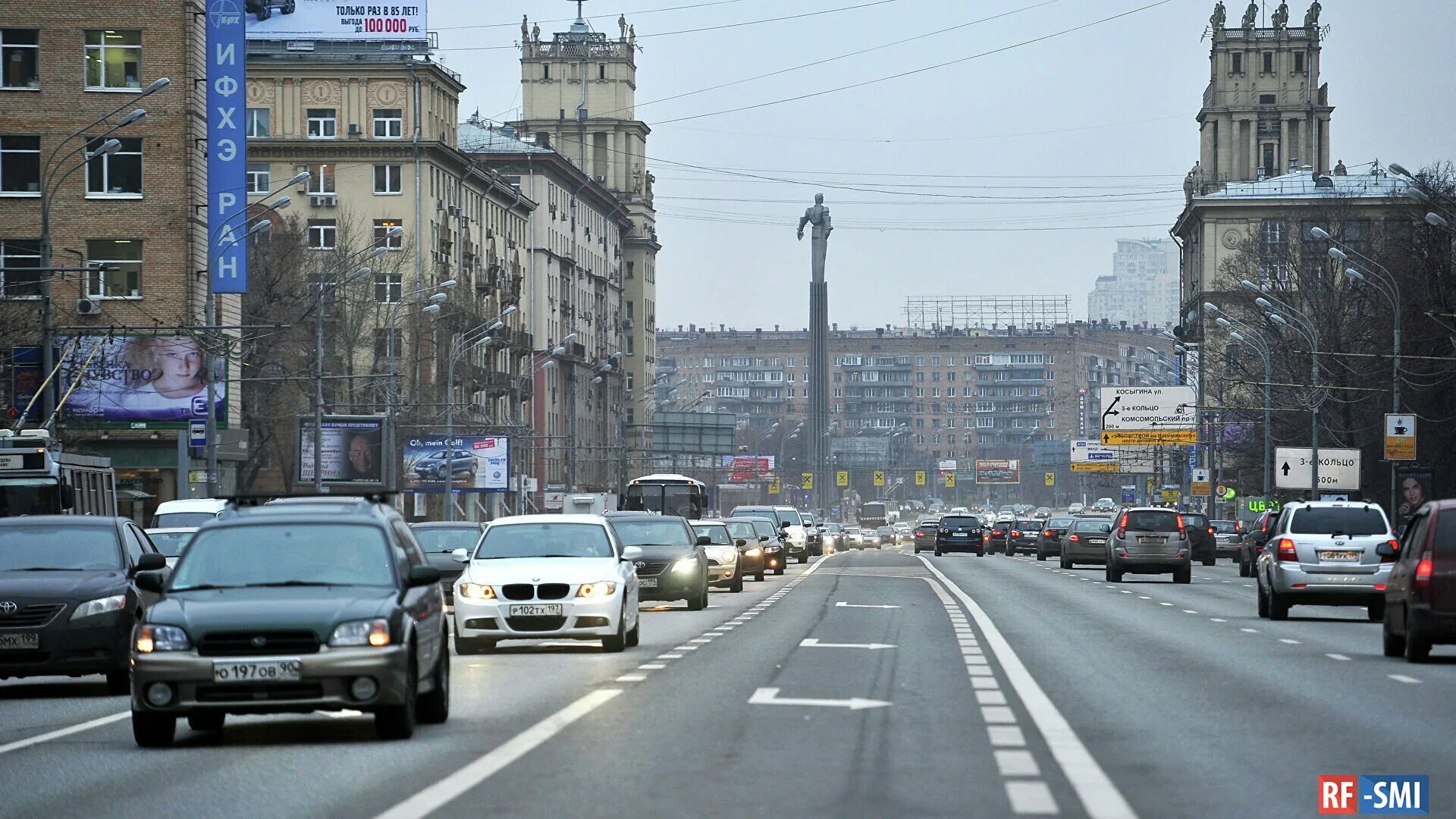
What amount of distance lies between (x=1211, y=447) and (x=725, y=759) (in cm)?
8930

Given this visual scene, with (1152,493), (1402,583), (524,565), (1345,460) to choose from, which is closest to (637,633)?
(524,565)

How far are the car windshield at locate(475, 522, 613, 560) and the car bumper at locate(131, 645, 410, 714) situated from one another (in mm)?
10633

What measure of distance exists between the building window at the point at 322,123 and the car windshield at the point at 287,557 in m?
90.1

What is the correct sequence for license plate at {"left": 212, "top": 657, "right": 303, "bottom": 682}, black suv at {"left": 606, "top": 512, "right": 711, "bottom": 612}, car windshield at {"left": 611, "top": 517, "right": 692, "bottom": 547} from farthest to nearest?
car windshield at {"left": 611, "top": 517, "right": 692, "bottom": 547}, black suv at {"left": 606, "top": 512, "right": 711, "bottom": 612}, license plate at {"left": 212, "top": 657, "right": 303, "bottom": 682}

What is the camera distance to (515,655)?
23.7m

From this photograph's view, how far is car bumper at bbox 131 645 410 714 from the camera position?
45.6 feet

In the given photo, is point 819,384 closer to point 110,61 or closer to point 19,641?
point 110,61

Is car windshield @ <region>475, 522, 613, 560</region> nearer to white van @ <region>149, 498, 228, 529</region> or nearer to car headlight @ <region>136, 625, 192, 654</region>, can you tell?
car headlight @ <region>136, 625, 192, 654</region>

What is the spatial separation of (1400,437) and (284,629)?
189 feet

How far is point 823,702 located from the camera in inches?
659

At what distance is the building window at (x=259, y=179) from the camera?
Result: 103m

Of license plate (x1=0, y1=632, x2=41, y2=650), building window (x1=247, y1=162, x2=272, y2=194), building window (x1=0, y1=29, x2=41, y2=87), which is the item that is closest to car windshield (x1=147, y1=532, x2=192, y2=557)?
license plate (x1=0, y1=632, x2=41, y2=650)

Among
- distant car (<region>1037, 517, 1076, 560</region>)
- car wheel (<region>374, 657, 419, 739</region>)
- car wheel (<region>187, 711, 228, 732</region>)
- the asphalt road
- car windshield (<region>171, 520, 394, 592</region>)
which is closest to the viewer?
the asphalt road

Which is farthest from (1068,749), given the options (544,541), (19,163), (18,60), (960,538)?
(960,538)
